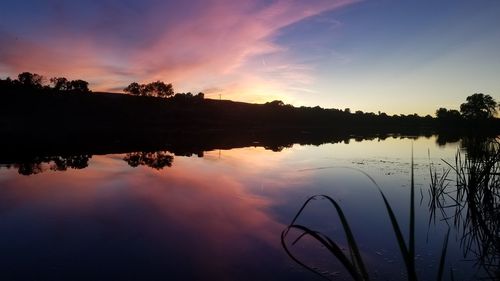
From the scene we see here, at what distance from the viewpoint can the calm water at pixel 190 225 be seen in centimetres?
988

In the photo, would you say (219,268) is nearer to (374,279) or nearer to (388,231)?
(374,279)

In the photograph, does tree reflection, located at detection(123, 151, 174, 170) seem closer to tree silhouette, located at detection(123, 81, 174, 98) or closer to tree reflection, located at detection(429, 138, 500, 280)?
tree reflection, located at detection(429, 138, 500, 280)

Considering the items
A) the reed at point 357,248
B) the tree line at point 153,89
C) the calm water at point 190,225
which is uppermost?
the tree line at point 153,89

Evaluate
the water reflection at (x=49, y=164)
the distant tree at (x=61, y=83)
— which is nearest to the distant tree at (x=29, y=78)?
the distant tree at (x=61, y=83)

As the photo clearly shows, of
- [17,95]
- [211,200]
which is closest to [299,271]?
[211,200]

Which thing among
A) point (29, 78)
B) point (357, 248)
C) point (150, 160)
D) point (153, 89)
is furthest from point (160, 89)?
point (357, 248)

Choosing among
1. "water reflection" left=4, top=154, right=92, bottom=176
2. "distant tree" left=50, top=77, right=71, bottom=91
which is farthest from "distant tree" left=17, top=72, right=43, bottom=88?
"water reflection" left=4, top=154, right=92, bottom=176

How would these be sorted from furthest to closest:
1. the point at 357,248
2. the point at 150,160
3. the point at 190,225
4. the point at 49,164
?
the point at 150,160, the point at 49,164, the point at 190,225, the point at 357,248

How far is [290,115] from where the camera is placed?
166750 millimetres

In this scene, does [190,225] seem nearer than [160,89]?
Yes

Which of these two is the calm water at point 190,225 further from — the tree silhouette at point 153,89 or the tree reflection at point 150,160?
the tree silhouette at point 153,89

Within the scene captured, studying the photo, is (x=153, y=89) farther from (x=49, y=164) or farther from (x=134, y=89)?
(x=49, y=164)

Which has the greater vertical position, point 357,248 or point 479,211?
point 357,248

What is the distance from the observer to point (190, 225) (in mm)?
14117
